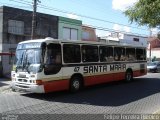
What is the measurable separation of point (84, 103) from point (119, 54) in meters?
7.82

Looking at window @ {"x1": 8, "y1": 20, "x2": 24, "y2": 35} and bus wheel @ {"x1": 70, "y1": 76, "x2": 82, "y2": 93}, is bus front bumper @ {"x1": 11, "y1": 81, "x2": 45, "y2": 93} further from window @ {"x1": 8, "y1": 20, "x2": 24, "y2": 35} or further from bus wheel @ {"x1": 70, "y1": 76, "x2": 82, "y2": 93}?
window @ {"x1": 8, "y1": 20, "x2": 24, "y2": 35}

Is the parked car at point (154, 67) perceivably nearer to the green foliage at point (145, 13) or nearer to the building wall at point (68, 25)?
the building wall at point (68, 25)

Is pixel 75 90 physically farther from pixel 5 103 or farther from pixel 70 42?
pixel 5 103

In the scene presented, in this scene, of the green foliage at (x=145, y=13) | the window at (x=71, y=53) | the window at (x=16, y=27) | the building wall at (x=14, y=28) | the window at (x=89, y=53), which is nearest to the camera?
the green foliage at (x=145, y=13)

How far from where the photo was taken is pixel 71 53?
14820 millimetres

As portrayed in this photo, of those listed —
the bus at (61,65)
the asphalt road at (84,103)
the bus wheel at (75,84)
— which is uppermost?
the bus at (61,65)

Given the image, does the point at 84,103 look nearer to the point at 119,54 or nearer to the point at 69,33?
the point at 119,54

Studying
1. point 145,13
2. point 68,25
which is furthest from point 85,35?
point 145,13

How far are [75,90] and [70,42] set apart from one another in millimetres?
2421

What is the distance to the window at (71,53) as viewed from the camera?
1445 cm

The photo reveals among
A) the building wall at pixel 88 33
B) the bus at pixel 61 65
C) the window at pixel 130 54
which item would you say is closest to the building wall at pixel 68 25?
the building wall at pixel 88 33

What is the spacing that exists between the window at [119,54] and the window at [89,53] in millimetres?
2306

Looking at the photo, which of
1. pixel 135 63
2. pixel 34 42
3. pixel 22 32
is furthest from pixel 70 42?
pixel 22 32

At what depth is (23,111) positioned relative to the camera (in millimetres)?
10461
